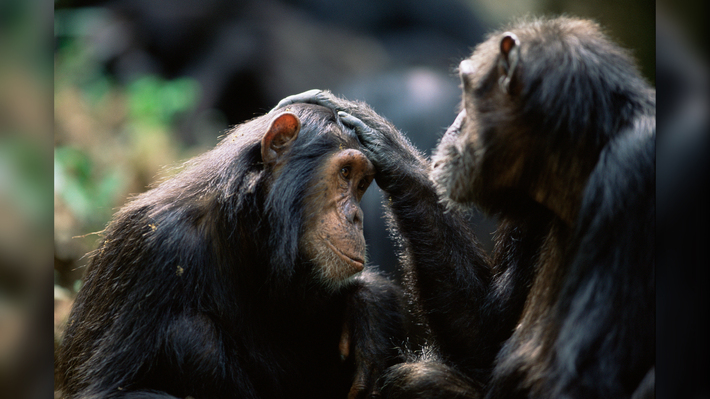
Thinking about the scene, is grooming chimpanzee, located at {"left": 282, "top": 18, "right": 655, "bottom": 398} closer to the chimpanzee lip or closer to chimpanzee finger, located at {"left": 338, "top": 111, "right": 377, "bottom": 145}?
chimpanzee finger, located at {"left": 338, "top": 111, "right": 377, "bottom": 145}

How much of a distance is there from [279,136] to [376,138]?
463 mm

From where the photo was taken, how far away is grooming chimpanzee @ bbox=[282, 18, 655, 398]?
5.94ft

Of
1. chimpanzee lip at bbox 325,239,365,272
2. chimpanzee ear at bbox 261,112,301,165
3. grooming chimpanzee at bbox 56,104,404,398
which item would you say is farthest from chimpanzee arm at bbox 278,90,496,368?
chimpanzee lip at bbox 325,239,365,272

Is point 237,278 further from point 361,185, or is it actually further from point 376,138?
point 376,138

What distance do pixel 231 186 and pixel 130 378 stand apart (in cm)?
82

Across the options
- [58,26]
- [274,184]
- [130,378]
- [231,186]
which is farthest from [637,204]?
[58,26]

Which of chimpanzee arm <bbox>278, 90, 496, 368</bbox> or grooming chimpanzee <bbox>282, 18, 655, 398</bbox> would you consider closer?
grooming chimpanzee <bbox>282, 18, 655, 398</bbox>

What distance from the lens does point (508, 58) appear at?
1.96 meters

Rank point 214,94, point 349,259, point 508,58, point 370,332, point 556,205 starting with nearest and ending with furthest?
point 508,58, point 556,205, point 349,259, point 370,332, point 214,94

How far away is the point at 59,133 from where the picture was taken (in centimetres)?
303

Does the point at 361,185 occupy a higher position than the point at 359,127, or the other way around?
the point at 359,127

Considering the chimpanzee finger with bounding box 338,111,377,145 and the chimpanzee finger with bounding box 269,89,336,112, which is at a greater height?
the chimpanzee finger with bounding box 269,89,336,112

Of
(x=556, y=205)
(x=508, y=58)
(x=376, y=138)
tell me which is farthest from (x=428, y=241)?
(x=508, y=58)

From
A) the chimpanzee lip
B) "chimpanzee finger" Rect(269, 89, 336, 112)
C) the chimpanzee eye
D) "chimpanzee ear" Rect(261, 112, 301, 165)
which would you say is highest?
"chimpanzee finger" Rect(269, 89, 336, 112)
